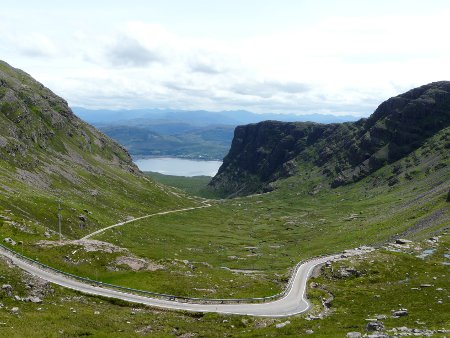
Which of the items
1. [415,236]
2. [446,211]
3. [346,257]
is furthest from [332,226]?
[346,257]

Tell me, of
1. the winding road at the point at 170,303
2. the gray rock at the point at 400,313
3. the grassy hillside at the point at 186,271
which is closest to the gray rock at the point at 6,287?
the grassy hillside at the point at 186,271

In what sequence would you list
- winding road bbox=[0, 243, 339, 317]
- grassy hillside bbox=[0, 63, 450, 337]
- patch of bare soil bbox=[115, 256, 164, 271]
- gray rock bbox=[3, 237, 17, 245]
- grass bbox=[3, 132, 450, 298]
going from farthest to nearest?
patch of bare soil bbox=[115, 256, 164, 271], grass bbox=[3, 132, 450, 298], gray rock bbox=[3, 237, 17, 245], winding road bbox=[0, 243, 339, 317], grassy hillside bbox=[0, 63, 450, 337]

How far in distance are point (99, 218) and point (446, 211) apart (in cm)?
12085

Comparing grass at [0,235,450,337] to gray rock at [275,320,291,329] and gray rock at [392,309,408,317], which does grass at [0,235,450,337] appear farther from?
gray rock at [275,320,291,329]

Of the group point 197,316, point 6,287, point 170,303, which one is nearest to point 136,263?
point 170,303

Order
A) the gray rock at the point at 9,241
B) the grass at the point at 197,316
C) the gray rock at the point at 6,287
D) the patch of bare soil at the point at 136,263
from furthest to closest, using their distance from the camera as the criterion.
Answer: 1. the patch of bare soil at the point at 136,263
2. the gray rock at the point at 9,241
3. the gray rock at the point at 6,287
4. the grass at the point at 197,316

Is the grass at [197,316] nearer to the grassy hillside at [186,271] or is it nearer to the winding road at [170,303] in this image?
the grassy hillside at [186,271]

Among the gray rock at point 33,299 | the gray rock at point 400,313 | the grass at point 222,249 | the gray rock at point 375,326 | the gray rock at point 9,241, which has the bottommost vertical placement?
the grass at point 222,249

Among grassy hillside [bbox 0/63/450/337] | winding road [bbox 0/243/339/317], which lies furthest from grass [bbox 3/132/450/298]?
winding road [bbox 0/243/339/317]

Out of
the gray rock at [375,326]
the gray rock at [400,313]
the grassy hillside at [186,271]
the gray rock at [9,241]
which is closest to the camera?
the gray rock at [375,326]

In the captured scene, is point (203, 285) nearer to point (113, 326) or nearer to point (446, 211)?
point (113, 326)

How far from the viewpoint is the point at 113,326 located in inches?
1865

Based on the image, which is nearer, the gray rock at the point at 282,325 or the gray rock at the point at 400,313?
the gray rock at the point at 282,325

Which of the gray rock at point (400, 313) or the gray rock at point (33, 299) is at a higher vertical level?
the gray rock at point (33, 299)
